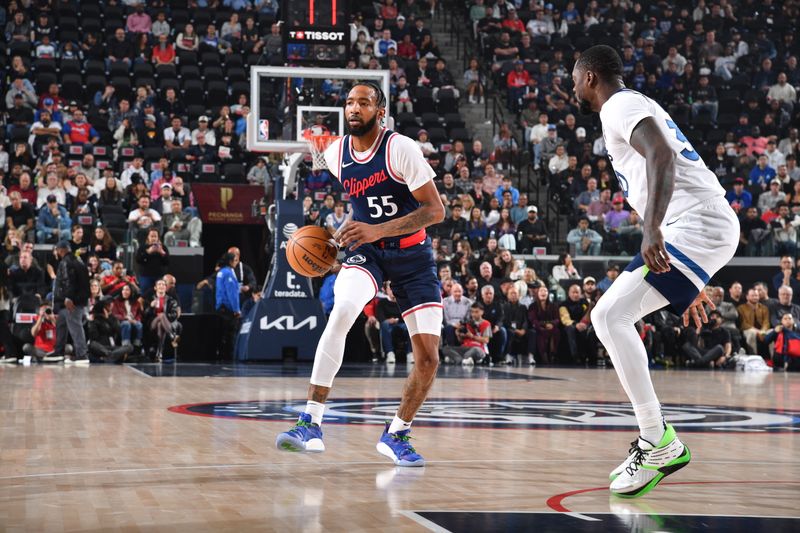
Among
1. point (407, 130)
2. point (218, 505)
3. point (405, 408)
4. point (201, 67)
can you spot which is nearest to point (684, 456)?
point (405, 408)

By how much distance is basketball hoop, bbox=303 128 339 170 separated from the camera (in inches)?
514

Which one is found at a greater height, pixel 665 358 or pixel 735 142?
pixel 735 142

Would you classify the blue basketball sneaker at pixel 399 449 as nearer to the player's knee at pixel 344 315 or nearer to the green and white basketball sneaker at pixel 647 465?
the player's knee at pixel 344 315

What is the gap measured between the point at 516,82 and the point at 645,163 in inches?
760

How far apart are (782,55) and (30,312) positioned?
18936 mm

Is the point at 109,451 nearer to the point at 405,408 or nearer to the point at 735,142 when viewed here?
the point at 405,408

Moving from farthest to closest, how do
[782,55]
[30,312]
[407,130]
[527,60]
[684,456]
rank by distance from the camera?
[782,55] → [527,60] → [407,130] → [30,312] → [684,456]

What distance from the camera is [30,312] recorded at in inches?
576

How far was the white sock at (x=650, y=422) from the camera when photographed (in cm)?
455

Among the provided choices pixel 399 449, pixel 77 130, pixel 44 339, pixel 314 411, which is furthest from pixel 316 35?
pixel 399 449

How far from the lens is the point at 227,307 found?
615 inches

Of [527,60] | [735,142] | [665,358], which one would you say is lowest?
[665,358]

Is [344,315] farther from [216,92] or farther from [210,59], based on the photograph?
[210,59]

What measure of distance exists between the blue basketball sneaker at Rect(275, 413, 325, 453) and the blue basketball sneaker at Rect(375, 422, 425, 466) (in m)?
0.32
